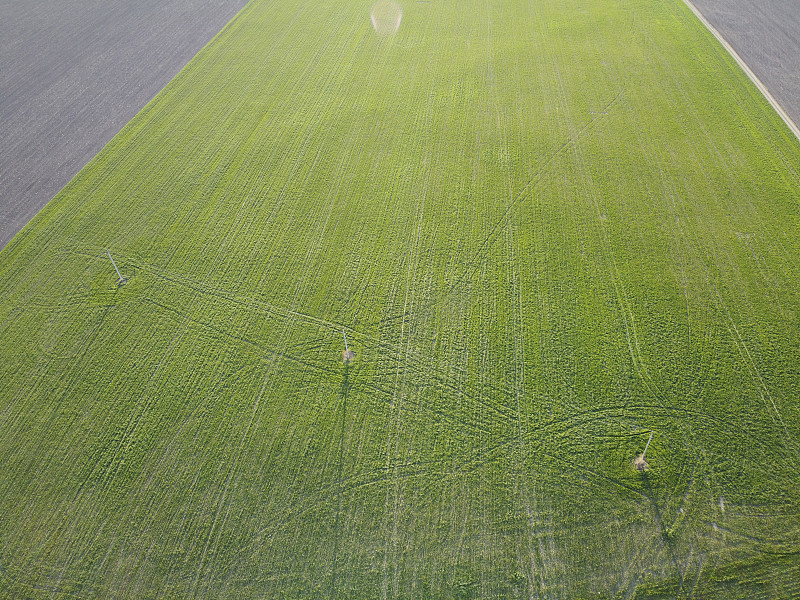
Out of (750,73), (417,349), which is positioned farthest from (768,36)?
(417,349)

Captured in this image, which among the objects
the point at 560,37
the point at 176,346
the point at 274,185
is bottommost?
the point at 176,346

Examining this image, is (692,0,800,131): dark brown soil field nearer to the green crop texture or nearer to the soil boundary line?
the soil boundary line

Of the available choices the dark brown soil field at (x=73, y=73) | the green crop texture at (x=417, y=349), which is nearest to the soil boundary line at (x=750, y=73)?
the green crop texture at (x=417, y=349)

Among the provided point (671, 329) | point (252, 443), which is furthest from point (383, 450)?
point (671, 329)

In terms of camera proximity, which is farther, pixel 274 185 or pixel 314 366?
pixel 274 185

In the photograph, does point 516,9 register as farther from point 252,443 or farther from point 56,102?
point 252,443
